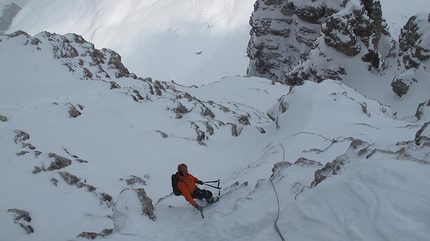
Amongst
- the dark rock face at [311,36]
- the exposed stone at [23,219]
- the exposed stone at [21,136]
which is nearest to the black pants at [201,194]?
the exposed stone at [23,219]

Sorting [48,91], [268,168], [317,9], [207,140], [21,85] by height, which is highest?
[317,9]

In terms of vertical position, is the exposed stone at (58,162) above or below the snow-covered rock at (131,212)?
above

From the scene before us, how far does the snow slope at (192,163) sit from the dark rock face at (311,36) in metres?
12.0

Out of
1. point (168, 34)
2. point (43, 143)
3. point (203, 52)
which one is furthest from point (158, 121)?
point (168, 34)

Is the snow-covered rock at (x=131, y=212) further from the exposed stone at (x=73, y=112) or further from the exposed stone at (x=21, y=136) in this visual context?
the exposed stone at (x=73, y=112)

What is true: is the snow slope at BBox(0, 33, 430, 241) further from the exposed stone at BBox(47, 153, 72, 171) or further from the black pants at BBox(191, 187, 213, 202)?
the black pants at BBox(191, 187, 213, 202)

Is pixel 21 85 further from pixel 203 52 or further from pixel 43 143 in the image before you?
pixel 203 52

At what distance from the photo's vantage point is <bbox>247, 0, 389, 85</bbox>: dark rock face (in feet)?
93.7

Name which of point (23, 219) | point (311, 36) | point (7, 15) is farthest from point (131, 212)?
point (7, 15)

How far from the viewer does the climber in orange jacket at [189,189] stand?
6996mm

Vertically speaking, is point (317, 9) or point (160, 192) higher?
point (317, 9)

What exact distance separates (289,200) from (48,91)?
16.6 meters

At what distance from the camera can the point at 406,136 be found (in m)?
11.7

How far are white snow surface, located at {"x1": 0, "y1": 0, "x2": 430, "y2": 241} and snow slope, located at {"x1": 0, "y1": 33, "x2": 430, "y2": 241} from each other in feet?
0.10
